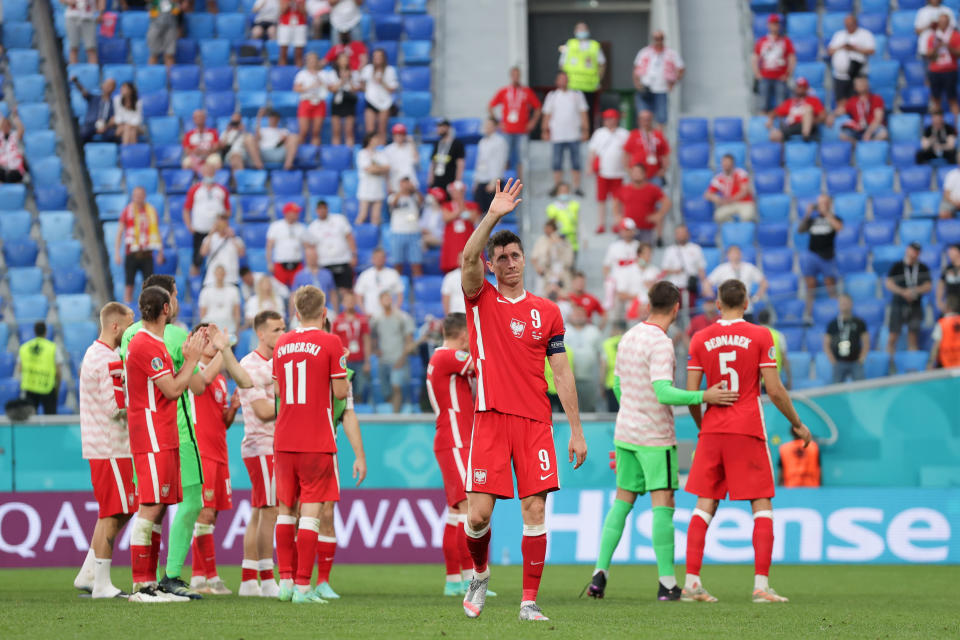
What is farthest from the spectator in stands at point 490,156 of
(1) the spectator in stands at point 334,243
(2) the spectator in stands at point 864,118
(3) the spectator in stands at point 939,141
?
(3) the spectator in stands at point 939,141

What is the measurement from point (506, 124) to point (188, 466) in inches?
492

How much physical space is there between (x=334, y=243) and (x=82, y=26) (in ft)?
24.6

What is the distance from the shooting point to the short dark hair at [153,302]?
903 centimetres

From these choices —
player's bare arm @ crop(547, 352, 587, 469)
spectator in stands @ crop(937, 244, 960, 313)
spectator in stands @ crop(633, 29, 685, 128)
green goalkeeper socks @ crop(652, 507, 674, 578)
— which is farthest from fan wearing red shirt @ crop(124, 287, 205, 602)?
spectator in stands @ crop(633, 29, 685, 128)

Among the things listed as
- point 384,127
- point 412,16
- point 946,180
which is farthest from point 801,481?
point 412,16

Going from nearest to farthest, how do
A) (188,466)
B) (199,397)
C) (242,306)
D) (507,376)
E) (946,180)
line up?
(507,376), (188,466), (199,397), (242,306), (946,180)

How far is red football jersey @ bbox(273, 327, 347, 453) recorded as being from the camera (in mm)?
9195

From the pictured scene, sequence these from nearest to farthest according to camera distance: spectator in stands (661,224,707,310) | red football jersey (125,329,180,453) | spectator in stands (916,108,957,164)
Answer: red football jersey (125,329,180,453) < spectator in stands (661,224,707,310) < spectator in stands (916,108,957,164)

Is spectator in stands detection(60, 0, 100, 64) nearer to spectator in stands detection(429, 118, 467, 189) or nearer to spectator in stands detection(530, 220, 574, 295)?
spectator in stands detection(429, 118, 467, 189)

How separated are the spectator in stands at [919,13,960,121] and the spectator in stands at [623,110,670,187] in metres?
4.67

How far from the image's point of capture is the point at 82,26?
23.2m

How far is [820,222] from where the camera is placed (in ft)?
60.4

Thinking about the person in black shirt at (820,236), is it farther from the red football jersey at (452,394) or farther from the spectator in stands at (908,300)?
the red football jersey at (452,394)

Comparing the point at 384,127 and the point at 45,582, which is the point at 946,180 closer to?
the point at 384,127
